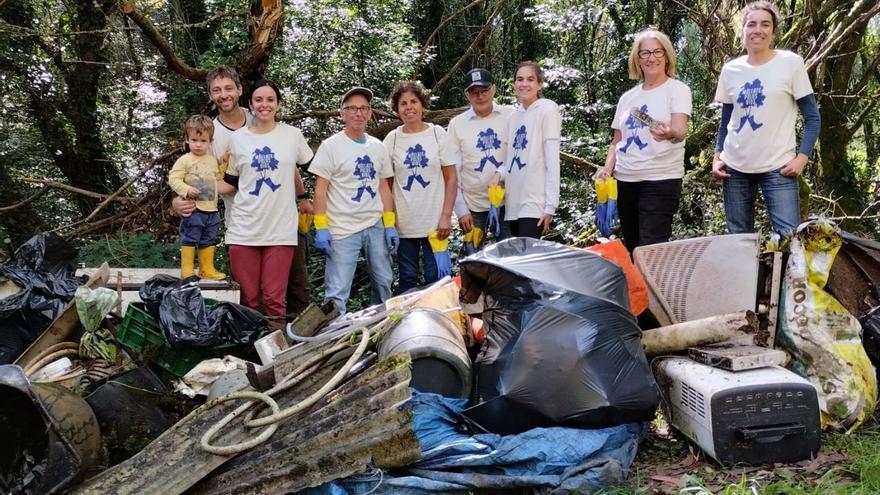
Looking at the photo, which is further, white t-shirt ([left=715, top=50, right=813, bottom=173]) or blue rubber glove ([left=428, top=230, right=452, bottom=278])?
blue rubber glove ([left=428, top=230, right=452, bottom=278])

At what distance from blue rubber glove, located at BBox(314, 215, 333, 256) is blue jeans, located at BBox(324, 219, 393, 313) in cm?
7

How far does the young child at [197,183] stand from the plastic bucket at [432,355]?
1.76 meters

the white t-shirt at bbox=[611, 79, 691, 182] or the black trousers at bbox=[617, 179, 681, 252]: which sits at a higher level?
the white t-shirt at bbox=[611, 79, 691, 182]

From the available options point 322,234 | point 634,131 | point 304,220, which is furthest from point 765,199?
point 304,220

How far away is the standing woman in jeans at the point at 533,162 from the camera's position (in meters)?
4.16

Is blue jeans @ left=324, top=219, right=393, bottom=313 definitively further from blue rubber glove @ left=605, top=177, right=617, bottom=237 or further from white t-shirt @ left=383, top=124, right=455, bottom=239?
blue rubber glove @ left=605, top=177, right=617, bottom=237

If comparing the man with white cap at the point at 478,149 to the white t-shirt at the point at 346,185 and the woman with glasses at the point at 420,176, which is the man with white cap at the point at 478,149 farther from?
the white t-shirt at the point at 346,185

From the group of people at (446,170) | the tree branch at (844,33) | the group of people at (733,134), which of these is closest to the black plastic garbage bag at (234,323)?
the group of people at (446,170)

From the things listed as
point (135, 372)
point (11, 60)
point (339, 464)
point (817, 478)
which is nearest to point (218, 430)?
point (339, 464)

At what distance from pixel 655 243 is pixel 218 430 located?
2.56 metres

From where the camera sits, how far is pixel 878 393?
3.26m

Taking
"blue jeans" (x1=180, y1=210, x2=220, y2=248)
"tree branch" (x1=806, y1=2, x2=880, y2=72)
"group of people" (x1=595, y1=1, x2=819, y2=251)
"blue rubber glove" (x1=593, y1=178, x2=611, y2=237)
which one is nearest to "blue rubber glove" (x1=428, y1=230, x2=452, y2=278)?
"blue rubber glove" (x1=593, y1=178, x2=611, y2=237)

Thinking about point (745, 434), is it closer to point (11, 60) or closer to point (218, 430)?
point (218, 430)

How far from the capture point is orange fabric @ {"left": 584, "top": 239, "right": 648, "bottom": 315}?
3.53 meters
